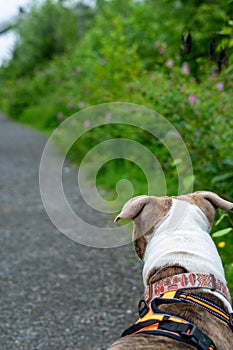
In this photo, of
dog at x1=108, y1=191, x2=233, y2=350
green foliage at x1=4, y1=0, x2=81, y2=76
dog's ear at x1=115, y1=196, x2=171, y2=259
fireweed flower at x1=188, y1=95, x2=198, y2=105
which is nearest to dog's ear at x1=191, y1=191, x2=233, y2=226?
dog at x1=108, y1=191, x2=233, y2=350

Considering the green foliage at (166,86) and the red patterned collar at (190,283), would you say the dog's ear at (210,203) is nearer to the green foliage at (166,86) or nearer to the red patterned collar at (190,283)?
the red patterned collar at (190,283)

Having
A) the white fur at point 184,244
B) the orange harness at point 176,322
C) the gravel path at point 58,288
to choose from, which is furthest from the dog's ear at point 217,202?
the gravel path at point 58,288

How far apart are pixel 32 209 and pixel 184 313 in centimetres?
580

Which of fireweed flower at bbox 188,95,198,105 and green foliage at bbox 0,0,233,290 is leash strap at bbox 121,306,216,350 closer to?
green foliage at bbox 0,0,233,290

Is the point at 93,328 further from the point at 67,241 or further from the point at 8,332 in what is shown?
the point at 67,241

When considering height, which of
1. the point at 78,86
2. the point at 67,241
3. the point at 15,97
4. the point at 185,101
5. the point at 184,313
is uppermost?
the point at 184,313

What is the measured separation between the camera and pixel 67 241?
257 inches

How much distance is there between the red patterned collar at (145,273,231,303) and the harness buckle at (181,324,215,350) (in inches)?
13.0

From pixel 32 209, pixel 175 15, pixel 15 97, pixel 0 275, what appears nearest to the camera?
pixel 0 275

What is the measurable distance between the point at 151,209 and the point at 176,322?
801mm

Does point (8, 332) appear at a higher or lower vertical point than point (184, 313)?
lower

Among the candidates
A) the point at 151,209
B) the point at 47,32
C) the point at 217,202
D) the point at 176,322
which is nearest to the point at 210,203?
the point at 217,202

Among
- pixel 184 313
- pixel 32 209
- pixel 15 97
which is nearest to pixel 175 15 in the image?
pixel 32 209

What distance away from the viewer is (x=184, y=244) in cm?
276
